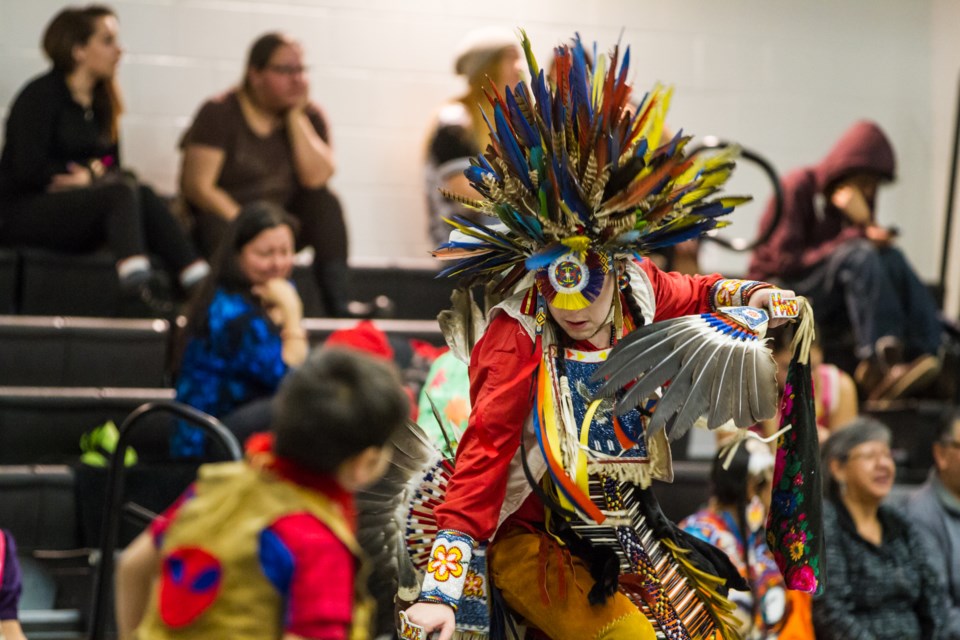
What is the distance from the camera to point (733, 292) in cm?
284

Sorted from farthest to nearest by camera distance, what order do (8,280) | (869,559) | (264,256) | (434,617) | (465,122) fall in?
1. (465,122)
2. (8,280)
3. (264,256)
4. (869,559)
5. (434,617)

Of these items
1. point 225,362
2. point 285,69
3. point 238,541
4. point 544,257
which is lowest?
point 225,362

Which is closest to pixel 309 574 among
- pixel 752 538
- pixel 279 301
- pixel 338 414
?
pixel 338 414

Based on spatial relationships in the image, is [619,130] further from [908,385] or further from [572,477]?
[908,385]

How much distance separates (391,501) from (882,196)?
18.0 ft

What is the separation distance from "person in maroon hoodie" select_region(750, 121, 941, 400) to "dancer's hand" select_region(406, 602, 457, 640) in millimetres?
3725

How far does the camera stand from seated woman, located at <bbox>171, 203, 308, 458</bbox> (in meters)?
4.41

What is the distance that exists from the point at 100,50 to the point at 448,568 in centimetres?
344

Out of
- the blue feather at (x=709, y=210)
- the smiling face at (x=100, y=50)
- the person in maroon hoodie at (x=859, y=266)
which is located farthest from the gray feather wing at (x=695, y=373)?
the person in maroon hoodie at (x=859, y=266)

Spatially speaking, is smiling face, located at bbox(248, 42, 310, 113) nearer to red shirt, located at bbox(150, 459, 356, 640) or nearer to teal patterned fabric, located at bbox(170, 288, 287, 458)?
teal patterned fabric, located at bbox(170, 288, 287, 458)

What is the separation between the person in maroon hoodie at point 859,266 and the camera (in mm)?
5891

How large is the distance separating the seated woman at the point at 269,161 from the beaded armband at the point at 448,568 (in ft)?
10.0

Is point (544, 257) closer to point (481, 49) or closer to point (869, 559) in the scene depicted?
point (869, 559)

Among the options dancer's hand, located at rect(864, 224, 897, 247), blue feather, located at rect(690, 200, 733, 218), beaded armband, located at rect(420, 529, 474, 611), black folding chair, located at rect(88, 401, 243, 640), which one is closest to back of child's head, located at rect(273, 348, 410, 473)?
beaded armband, located at rect(420, 529, 474, 611)
